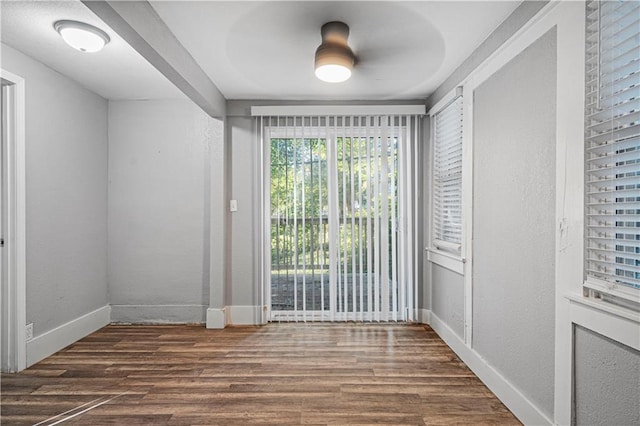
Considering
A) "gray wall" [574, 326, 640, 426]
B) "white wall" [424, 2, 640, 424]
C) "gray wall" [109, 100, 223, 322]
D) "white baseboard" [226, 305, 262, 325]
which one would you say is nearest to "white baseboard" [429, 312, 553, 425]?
"white wall" [424, 2, 640, 424]

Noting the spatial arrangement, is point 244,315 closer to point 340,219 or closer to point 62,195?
point 340,219

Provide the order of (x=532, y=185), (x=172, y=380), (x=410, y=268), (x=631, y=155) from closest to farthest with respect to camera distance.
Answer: (x=631, y=155) < (x=532, y=185) < (x=172, y=380) < (x=410, y=268)

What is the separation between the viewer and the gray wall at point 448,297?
10.5ft

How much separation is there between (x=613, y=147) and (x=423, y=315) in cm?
290

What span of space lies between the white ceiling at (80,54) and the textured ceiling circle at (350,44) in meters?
0.84

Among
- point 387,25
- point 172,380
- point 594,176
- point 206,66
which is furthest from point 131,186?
point 594,176

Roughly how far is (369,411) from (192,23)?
268 cm

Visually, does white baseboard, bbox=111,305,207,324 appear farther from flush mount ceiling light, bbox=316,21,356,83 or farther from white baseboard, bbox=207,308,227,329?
flush mount ceiling light, bbox=316,21,356,83

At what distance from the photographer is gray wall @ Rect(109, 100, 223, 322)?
4160 millimetres

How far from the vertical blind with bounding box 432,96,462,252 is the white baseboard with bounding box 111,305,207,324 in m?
2.68

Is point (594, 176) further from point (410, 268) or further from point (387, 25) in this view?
point (410, 268)

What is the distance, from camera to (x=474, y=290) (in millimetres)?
2895

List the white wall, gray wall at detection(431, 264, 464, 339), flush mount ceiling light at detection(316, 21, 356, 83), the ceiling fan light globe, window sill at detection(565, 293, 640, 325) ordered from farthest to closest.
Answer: gray wall at detection(431, 264, 464, 339), the ceiling fan light globe, flush mount ceiling light at detection(316, 21, 356, 83), the white wall, window sill at detection(565, 293, 640, 325)

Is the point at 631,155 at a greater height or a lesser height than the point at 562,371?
greater
